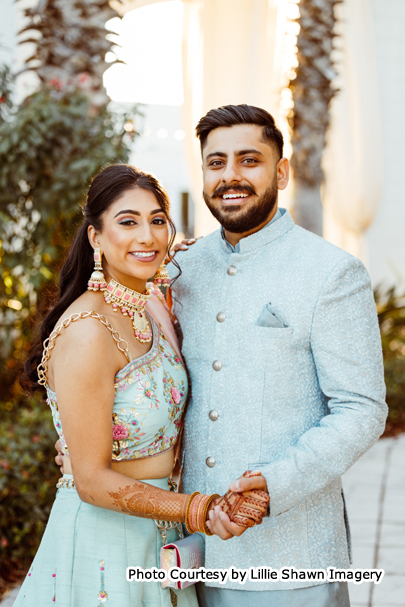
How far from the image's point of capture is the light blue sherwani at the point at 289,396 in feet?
6.03

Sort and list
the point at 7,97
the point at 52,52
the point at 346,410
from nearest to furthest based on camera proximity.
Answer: the point at 346,410
the point at 7,97
the point at 52,52

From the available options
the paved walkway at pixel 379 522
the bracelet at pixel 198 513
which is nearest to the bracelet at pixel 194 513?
the bracelet at pixel 198 513

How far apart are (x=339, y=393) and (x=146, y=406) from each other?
0.55 meters

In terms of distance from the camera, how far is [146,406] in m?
1.92

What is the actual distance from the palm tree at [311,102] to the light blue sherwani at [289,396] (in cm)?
465

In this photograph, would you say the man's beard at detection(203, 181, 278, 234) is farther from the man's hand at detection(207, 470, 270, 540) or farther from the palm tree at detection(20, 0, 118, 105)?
the palm tree at detection(20, 0, 118, 105)

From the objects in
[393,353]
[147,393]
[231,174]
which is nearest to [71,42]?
[231,174]

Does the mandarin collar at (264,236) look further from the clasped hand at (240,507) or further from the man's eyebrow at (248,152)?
the clasped hand at (240,507)

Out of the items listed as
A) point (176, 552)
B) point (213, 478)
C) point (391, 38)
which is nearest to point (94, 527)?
point (176, 552)

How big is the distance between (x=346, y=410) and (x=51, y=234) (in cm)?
310

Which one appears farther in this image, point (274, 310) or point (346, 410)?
point (274, 310)

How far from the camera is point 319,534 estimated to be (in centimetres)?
195

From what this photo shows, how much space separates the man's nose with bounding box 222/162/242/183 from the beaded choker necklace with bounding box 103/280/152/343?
1.47ft

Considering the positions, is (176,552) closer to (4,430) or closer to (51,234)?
(4,430)
